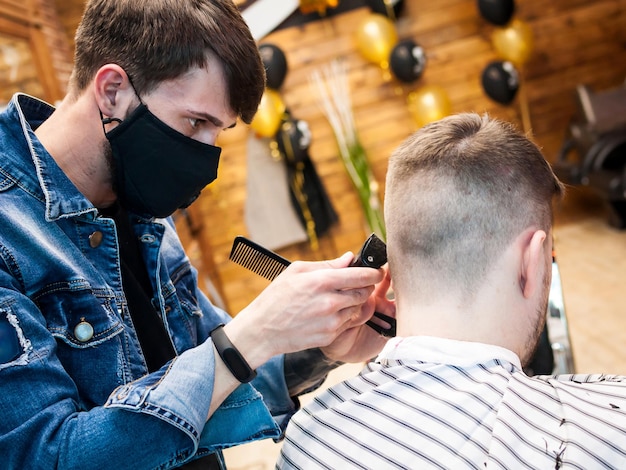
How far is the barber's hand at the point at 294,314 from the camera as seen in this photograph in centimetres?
100

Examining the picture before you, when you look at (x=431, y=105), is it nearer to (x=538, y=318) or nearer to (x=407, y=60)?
(x=407, y=60)

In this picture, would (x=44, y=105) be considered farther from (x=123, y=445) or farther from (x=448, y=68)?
(x=448, y=68)

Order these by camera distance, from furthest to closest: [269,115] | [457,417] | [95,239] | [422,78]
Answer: [422,78]
[269,115]
[95,239]
[457,417]

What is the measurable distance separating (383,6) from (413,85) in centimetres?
77

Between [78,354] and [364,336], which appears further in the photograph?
[364,336]

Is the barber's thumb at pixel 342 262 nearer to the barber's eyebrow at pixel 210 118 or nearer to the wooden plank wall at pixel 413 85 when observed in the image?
the barber's eyebrow at pixel 210 118

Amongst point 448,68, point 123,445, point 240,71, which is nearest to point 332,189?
point 448,68

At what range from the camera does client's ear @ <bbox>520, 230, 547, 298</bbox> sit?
1072mm

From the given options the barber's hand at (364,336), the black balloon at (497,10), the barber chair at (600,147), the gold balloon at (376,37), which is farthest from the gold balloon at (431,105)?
the barber's hand at (364,336)

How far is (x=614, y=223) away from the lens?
4938 mm

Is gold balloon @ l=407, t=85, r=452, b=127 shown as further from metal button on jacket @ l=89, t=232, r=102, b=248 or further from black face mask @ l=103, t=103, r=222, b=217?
metal button on jacket @ l=89, t=232, r=102, b=248

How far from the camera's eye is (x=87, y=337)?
42.6 inches

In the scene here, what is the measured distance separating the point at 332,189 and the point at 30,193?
427 cm

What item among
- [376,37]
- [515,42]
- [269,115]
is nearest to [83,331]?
[269,115]
